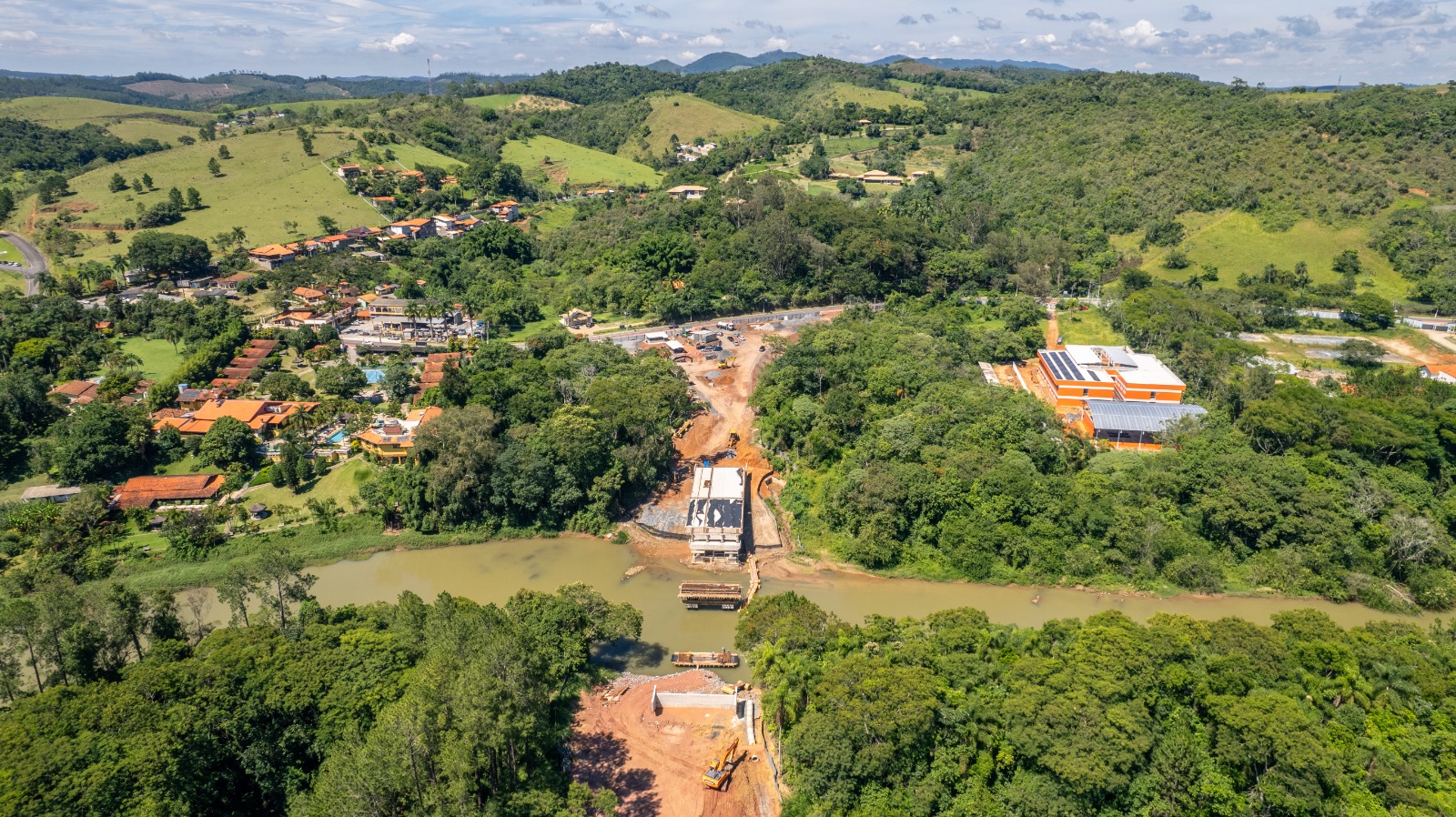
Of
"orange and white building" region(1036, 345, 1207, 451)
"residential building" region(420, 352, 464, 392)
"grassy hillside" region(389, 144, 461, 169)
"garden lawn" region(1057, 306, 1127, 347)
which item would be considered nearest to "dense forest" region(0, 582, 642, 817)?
"residential building" region(420, 352, 464, 392)


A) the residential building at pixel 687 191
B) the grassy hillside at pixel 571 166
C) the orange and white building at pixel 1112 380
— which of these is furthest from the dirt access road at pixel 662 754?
the grassy hillside at pixel 571 166

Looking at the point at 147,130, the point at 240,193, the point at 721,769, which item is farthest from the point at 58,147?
the point at 721,769

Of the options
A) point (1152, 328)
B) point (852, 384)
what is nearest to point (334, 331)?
point (852, 384)

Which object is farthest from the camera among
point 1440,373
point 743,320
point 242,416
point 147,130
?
point 147,130

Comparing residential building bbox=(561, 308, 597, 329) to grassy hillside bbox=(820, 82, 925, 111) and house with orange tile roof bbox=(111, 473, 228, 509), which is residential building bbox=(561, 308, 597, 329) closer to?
house with orange tile roof bbox=(111, 473, 228, 509)

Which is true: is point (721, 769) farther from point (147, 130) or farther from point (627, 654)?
point (147, 130)

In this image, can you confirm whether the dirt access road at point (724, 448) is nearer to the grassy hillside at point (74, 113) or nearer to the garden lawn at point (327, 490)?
the garden lawn at point (327, 490)

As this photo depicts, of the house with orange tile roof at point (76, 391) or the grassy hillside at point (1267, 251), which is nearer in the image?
the house with orange tile roof at point (76, 391)
